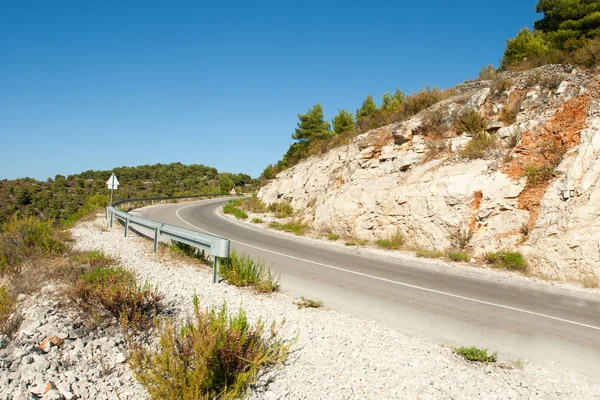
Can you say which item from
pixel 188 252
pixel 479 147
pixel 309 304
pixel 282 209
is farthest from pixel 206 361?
pixel 282 209

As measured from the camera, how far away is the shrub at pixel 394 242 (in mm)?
14117

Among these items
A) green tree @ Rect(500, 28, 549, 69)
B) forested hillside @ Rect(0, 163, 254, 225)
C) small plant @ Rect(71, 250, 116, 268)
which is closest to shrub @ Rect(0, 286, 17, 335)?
small plant @ Rect(71, 250, 116, 268)

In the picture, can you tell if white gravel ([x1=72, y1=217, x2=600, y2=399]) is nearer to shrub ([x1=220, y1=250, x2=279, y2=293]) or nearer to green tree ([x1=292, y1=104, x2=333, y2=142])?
shrub ([x1=220, y1=250, x2=279, y2=293])

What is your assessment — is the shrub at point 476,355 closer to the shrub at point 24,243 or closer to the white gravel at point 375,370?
the white gravel at point 375,370

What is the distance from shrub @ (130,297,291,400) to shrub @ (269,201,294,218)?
20186 millimetres

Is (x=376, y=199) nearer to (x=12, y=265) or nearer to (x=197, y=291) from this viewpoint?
(x=197, y=291)

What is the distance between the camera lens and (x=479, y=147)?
14.5 meters

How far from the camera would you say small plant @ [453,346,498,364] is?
4.75 m

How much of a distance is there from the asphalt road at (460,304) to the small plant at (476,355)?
1.14ft

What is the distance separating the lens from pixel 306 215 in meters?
21.4

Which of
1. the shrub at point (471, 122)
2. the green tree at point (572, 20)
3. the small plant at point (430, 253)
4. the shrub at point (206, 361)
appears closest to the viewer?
the shrub at point (206, 361)

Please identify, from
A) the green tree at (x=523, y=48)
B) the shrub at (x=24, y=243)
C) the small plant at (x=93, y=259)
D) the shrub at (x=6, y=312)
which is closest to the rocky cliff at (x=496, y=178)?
the green tree at (x=523, y=48)

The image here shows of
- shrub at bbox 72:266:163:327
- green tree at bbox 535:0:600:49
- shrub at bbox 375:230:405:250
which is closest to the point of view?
shrub at bbox 72:266:163:327

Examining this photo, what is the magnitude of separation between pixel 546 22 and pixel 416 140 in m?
18.3
